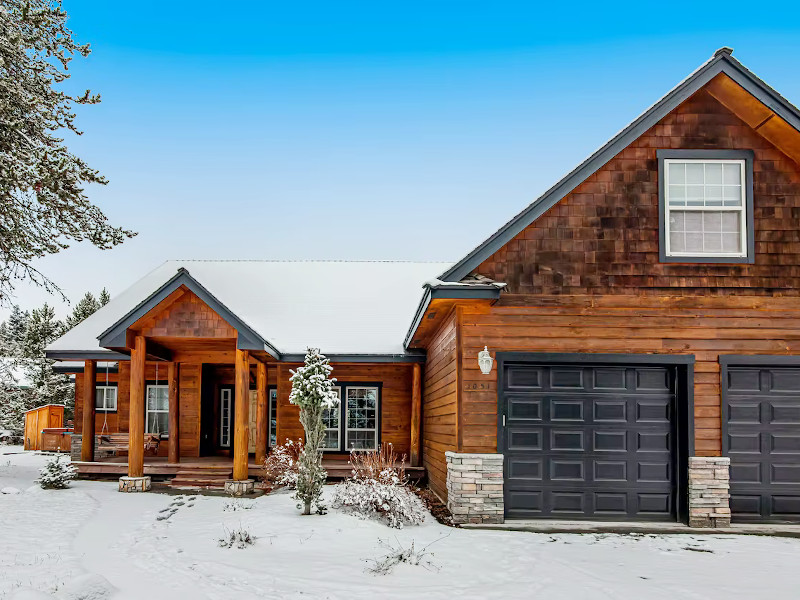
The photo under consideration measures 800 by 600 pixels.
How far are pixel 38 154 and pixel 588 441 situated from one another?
9.78 metres

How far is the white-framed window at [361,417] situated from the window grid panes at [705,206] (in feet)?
28.5

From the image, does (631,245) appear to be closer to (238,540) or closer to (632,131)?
(632,131)

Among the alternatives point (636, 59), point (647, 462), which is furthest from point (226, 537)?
point (636, 59)

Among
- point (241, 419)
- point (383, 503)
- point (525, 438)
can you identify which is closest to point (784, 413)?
point (525, 438)

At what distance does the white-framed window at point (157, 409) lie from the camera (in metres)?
17.9

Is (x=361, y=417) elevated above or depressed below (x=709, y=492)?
above

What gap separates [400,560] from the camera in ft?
23.4

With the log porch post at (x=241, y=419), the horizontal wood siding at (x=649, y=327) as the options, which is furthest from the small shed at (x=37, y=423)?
the horizontal wood siding at (x=649, y=327)

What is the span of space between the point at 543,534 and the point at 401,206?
3819 centimetres

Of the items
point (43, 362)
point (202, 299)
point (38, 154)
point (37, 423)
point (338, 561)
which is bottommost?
point (37, 423)

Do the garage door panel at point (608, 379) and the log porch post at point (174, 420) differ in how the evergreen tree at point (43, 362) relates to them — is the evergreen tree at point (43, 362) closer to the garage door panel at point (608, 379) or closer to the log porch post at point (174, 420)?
the log porch post at point (174, 420)

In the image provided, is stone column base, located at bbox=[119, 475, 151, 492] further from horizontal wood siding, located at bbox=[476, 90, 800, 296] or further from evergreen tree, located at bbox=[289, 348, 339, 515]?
horizontal wood siding, located at bbox=[476, 90, 800, 296]

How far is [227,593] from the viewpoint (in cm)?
613

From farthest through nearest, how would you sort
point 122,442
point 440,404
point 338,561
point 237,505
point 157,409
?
1. point 157,409
2. point 122,442
3. point 440,404
4. point 237,505
5. point 338,561
